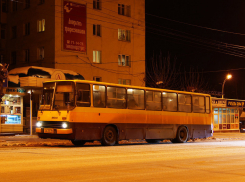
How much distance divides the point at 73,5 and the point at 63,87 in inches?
834

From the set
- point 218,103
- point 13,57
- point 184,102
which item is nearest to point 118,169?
point 184,102

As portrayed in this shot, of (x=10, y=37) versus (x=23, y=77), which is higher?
(x=10, y=37)

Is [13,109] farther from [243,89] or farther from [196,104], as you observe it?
[243,89]

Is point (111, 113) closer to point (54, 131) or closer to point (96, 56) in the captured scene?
point (54, 131)

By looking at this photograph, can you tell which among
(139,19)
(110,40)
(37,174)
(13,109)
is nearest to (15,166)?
(37,174)

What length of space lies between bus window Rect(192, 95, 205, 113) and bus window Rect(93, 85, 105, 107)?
7996 millimetres

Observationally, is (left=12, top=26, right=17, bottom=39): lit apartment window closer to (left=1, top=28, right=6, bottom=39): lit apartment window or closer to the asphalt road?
(left=1, top=28, right=6, bottom=39): lit apartment window

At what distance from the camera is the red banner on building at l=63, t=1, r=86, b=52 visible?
121 feet

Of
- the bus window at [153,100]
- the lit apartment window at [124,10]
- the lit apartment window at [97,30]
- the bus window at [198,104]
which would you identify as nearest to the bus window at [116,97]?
the bus window at [153,100]

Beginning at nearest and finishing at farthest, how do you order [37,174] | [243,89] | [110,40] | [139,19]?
[37,174]
[110,40]
[139,19]
[243,89]

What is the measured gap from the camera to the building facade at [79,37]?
3684 cm

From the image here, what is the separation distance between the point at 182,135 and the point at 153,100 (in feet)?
11.4

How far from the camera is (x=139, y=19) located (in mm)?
44750

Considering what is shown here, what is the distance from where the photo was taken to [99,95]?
742 inches
